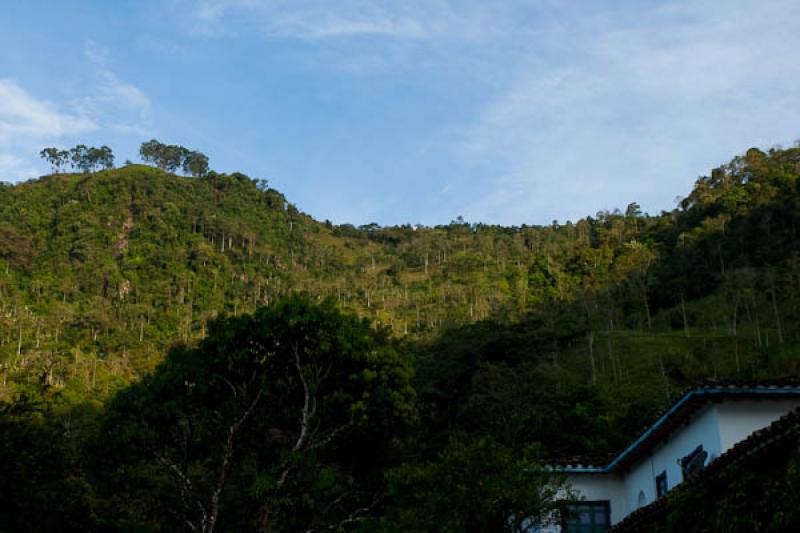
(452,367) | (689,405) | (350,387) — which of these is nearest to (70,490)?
(350,387)

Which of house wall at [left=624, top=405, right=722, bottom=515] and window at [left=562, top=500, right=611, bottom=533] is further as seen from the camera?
window at [left=562, top=500, right=611, bottom=533]

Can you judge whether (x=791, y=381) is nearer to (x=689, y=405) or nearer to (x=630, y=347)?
(x=689, y=405)

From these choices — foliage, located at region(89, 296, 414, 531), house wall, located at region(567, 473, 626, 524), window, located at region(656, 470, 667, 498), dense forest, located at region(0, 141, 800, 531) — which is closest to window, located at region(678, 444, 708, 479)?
window, located at region(656, 470, 667, 498)

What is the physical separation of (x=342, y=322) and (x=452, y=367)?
23812mm

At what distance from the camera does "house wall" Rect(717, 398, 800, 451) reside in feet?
40.8

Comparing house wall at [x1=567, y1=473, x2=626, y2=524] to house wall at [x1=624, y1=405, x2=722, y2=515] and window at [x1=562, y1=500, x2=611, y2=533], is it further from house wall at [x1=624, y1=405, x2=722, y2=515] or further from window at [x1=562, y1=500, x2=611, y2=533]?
house wall at [x1=624, y1=405, x2=722, y2=515]

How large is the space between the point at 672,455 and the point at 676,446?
0.29 meters

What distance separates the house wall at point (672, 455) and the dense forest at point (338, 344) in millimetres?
2274

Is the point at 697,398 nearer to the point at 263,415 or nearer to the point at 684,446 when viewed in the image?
the point at 684,446

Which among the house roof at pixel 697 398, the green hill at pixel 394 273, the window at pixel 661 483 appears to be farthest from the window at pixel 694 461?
the green hill at pixel 394 273

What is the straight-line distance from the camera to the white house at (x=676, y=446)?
12.5 meters

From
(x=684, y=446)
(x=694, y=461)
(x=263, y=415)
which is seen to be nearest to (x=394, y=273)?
(x=263, y=415)

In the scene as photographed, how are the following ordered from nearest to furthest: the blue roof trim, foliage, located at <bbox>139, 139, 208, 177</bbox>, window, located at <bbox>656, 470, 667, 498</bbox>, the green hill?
the blue roof trim
window, located at <bbox>656, 470, 667, 498</bbox>
the green hill
foliage, located at <bbox>139, 139, 208, 177</bbox>

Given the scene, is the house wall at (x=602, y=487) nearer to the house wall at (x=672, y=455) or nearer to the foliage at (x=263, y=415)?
the house wall at (x=672, y=455)
